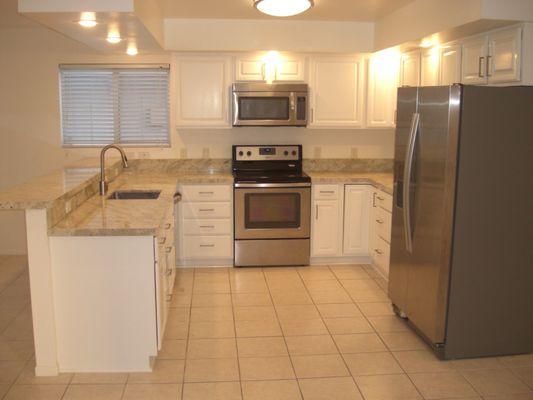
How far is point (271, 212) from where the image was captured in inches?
212

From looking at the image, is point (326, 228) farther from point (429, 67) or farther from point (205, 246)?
point (429, 67)

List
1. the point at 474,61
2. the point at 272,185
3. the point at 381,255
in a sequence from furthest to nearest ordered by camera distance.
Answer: the point at 272,185 < the point at 381,255 < the point at 474,61

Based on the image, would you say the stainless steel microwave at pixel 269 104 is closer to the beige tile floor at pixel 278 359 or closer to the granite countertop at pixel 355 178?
the granite countertop at pixel 355 178

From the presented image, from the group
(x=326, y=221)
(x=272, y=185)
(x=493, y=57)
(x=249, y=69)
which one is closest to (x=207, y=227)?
(x=272, y=185)

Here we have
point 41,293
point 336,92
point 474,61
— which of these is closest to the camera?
point 41,293

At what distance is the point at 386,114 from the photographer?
5.62 meters

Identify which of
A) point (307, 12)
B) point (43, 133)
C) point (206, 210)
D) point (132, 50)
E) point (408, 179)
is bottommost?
point (206, 210)

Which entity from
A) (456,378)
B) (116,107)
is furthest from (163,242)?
(116,107)

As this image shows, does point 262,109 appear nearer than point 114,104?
Yes

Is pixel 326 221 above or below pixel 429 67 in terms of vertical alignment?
below

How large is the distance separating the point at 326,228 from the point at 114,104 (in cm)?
253

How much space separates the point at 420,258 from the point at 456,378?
2.61 feet

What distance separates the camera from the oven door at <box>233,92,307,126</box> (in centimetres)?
539

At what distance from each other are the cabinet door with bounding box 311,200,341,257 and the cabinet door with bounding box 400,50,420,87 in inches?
52.4
